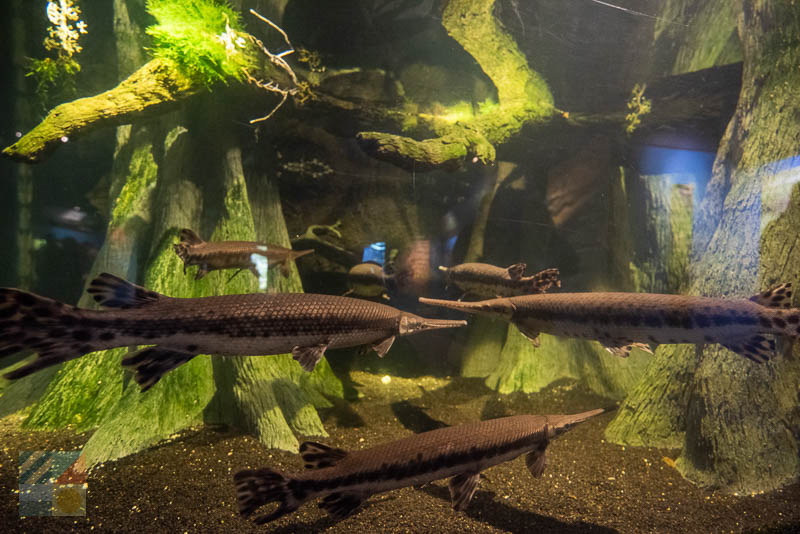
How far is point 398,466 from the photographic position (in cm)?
240

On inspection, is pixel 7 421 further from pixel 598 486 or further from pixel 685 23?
pixel 685 23

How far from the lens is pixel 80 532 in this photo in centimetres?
251

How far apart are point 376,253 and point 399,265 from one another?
0.39 meters

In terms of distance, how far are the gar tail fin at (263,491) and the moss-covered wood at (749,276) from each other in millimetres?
4180

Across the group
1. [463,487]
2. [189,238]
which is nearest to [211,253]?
[189,238]

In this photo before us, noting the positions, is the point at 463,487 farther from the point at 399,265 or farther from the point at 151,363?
the point at 399,265

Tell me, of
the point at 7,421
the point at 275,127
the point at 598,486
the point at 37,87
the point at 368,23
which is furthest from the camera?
the point at 368,23

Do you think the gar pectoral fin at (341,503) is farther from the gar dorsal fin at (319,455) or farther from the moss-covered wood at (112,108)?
the moss-covered wood at (112,108)

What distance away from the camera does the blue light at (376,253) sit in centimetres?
516

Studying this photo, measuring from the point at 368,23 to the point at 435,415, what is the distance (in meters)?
6.53

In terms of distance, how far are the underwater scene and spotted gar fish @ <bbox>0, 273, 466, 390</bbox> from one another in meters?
0.02

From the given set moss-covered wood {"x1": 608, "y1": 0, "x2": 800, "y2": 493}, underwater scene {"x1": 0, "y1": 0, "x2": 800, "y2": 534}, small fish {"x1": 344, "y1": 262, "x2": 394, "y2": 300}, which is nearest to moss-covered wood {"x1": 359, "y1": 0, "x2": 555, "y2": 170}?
underwater scene {"x1": 0, "y1": 0, "x2": 800, "y2": 534}

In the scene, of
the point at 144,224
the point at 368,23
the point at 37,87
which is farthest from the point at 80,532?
the point at 368,23

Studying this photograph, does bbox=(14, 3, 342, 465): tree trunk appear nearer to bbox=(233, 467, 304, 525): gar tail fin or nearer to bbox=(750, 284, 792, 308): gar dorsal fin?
bbox=(233, 467, 304, 525): gar tail fin
